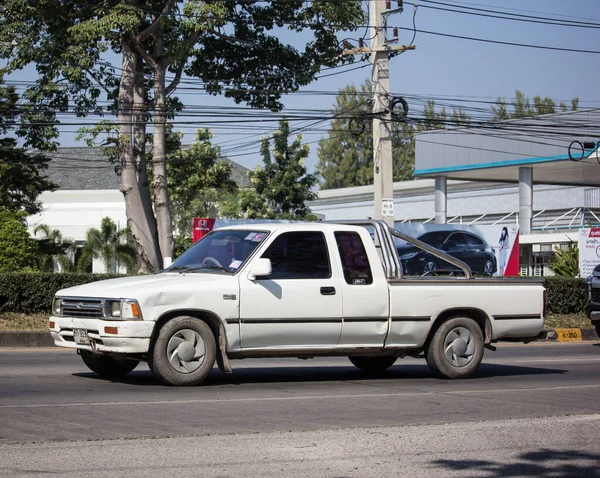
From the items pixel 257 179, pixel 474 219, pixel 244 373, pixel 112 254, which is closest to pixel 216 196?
pixel 257 179

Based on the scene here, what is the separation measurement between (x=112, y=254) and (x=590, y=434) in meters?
39.7

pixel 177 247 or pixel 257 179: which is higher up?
pixel 257 179

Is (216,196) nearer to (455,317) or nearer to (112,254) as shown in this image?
(112,254)

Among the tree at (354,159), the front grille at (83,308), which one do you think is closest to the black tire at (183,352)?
the front grille at (83,308)

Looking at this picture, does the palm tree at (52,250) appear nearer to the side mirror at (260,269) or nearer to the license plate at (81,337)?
the license plate at (81,337)

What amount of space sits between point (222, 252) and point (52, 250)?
2782cm

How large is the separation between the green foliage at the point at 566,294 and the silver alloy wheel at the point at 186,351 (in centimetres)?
1551

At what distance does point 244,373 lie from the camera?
12188 millimetres

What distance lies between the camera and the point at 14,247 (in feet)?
84.9

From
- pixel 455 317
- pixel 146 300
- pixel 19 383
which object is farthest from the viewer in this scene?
pixel 455 317

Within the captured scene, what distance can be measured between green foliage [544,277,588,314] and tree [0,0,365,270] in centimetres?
912

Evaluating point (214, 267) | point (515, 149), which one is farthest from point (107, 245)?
point (214, 267)

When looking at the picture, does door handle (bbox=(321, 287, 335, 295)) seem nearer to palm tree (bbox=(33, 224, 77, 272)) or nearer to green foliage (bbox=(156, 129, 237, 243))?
palm tree (bbox=(33, 224, 77, 272))

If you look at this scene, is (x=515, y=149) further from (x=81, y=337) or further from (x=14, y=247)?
(x=81, y=337)
